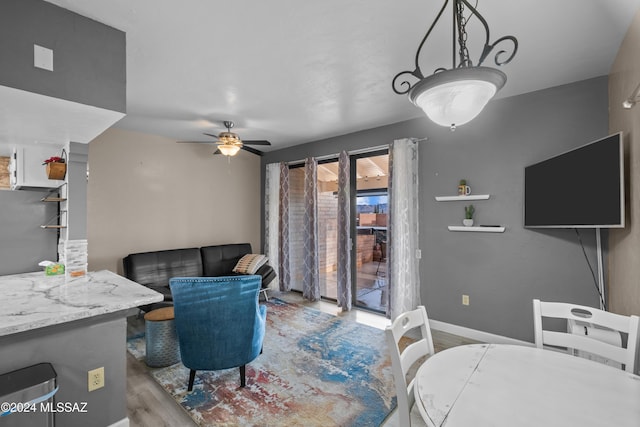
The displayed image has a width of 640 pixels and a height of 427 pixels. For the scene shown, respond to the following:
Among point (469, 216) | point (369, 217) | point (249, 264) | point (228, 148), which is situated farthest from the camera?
point (369, 217)

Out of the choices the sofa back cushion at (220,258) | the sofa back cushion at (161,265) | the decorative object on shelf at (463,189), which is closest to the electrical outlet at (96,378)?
the sofa back cushion at (161,265)

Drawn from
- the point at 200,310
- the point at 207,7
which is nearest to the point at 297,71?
the point at 207,7

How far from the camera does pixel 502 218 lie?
9.89ft

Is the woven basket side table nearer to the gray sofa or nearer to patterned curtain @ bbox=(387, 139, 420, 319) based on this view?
the gray sofa

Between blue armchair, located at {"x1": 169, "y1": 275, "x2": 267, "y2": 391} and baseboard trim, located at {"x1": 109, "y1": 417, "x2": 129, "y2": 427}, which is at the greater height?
blue armchair, located at {"x1": 169, "y1": 275, "x2": 267, "y2": 391}

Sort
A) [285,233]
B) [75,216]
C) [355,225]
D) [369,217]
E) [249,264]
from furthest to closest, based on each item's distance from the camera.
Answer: [285,233], [369,217], [249,264], [355,225], [75,216]

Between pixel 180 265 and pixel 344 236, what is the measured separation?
2.57 m

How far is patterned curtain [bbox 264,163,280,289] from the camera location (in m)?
5.27

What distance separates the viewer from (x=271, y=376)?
250 centimetres

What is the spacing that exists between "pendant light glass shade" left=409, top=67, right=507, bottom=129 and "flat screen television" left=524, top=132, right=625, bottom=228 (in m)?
1.45

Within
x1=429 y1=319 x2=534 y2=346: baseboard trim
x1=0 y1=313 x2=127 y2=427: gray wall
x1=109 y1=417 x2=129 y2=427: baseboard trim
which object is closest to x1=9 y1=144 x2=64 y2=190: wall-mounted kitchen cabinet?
x1=0 y1=313 x2=127 y2=427: gray wall

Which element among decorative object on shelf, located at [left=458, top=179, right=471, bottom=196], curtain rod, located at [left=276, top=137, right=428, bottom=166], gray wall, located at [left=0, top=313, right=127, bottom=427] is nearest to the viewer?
gray wall, located at [left=0, top=313, right=127, bottom=427]

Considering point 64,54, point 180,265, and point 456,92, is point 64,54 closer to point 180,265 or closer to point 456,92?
point 456,92

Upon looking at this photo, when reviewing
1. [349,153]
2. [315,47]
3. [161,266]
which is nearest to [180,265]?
[161,266]
